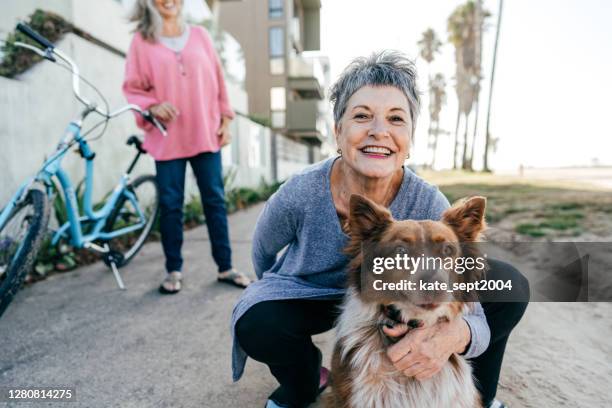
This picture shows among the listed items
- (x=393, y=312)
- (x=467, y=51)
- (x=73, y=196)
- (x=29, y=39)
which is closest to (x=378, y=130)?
(x=393, y=312)

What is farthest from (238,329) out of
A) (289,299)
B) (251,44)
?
(251,44)

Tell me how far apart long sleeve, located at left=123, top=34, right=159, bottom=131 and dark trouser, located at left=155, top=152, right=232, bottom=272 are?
502 mm

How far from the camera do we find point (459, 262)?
160 centimetres

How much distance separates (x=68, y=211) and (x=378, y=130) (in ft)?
9.54

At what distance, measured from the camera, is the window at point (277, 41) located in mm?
25234

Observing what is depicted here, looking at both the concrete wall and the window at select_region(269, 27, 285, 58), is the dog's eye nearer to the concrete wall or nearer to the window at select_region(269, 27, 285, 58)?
the concrete wall

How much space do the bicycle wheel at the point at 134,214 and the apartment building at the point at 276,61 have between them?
68.7 ft

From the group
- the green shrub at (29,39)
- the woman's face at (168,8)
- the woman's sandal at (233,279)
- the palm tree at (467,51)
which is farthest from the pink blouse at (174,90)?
the palm tree at (467,51)

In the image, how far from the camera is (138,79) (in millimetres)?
3512

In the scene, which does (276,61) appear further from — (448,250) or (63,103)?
(448,250)

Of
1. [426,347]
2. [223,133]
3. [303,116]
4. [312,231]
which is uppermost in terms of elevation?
[223,133]

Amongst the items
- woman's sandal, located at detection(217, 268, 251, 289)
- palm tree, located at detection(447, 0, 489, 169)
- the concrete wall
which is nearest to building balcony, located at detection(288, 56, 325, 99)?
palm tree, located at detection(447, 0, 489, 169)

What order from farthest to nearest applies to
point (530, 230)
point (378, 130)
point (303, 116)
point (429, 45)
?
point (429, 45), point (303, 116), point (530, 230), point (378, 130)

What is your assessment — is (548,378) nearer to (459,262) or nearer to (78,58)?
(459,262)
